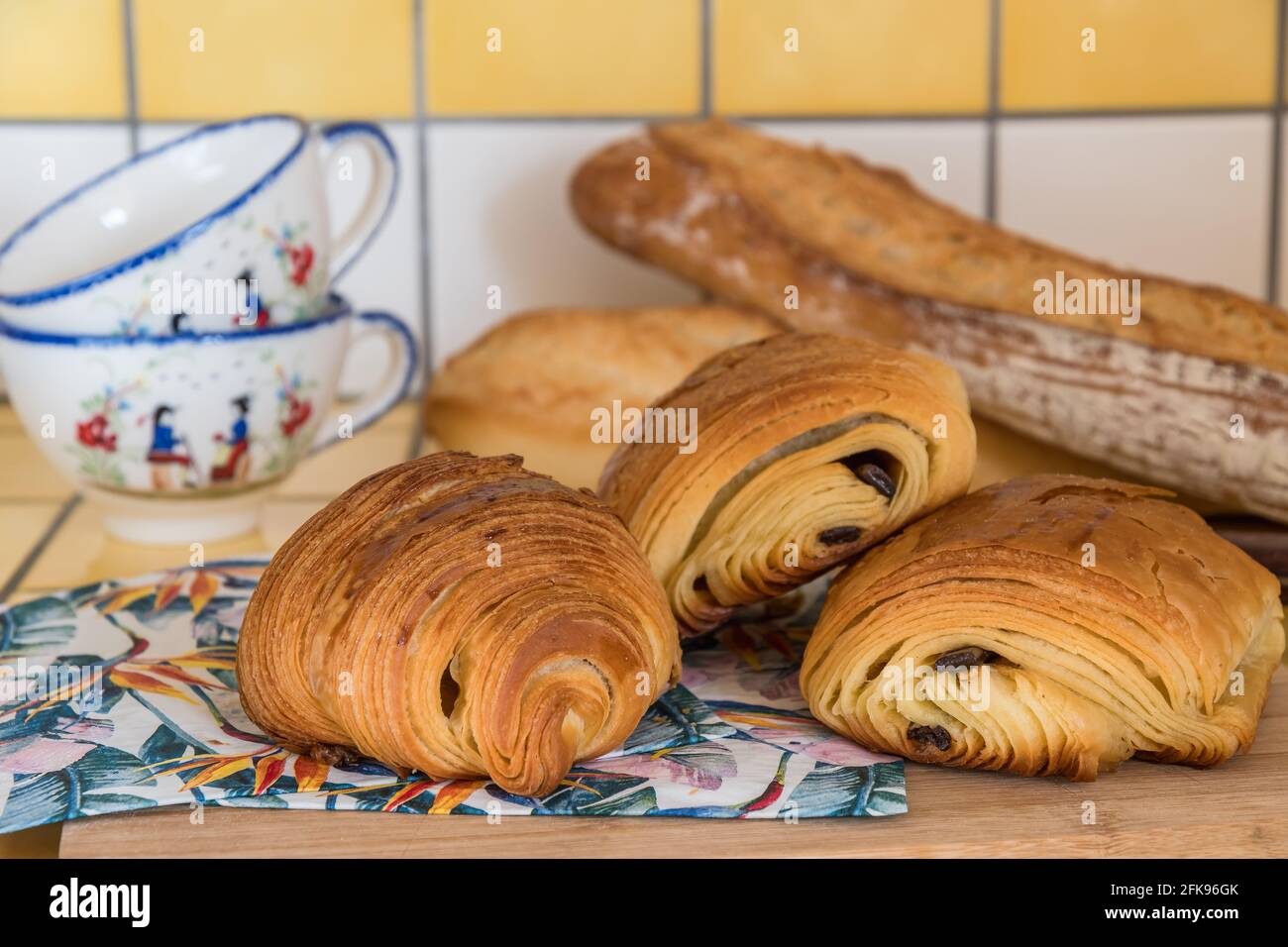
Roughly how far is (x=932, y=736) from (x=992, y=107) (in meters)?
0.83

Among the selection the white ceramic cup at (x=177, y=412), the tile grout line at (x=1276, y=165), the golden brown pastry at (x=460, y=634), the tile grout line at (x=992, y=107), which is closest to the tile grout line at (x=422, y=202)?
the white ceramic cup at (x=177, y=412)

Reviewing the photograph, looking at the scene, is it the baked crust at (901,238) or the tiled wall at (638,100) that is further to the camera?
the tiled wall at (638,100)

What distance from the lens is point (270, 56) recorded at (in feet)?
4.20

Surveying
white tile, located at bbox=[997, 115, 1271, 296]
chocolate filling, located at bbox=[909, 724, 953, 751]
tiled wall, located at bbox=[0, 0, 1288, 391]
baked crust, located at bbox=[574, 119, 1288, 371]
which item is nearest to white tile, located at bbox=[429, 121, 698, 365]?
tiled wall, located at bbox=[0, 0, 1288, 391]

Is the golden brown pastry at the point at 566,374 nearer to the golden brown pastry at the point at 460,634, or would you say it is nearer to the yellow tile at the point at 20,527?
the yellow tile at the point at 20,527

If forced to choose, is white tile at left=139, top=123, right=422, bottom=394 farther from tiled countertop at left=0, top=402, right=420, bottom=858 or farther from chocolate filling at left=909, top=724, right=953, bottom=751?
chocolate filling at left=909, top=724, right=953, bottom=751

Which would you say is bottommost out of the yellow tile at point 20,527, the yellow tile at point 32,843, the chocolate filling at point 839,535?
the yellow tile at point 32,843

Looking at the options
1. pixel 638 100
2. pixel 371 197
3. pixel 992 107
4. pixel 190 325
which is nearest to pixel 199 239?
pixel 190 325

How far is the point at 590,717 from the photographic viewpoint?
24.2 inches

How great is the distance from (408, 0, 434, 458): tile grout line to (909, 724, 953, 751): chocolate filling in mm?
678

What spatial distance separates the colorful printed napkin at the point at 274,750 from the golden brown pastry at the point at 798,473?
0.06 meters

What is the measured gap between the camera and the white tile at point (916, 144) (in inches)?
51.8

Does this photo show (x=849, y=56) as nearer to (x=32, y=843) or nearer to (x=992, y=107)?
(x=992, y=107)

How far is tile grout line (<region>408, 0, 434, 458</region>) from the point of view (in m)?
1.28
